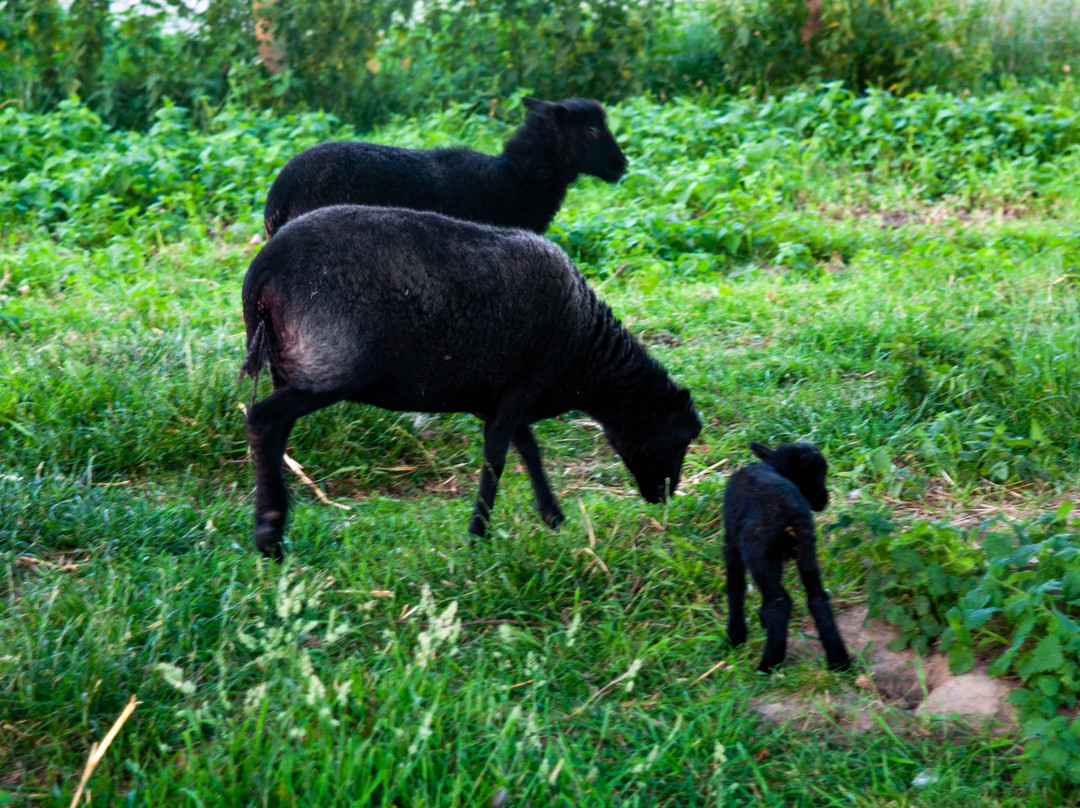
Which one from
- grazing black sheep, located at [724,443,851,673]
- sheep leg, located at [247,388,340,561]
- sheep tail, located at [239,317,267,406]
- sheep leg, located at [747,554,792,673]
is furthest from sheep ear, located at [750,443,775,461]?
sheep tail, located at [239,317,267,406]

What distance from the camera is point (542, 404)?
466cm

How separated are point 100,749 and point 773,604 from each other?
1.97m

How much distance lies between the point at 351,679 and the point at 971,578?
6.64 ft

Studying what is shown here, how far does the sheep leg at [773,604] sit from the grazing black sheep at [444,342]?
1.33 meters

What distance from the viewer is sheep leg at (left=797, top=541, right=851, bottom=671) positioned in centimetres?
341

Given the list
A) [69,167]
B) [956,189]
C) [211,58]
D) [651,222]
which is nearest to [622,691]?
[651,222]

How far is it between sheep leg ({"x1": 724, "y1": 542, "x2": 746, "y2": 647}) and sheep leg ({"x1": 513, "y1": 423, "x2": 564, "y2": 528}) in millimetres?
1199

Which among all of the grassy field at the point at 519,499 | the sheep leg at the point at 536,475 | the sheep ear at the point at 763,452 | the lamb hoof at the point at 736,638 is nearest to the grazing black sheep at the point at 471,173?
the grassy field at the point at 519,499

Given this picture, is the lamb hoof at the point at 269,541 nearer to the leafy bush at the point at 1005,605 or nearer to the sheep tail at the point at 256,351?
the sheep tail at the point at 256,351

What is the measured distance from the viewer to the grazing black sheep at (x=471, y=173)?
6.03m

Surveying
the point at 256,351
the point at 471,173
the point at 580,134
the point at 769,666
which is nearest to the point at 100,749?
the point at 256,351

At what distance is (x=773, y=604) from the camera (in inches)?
134

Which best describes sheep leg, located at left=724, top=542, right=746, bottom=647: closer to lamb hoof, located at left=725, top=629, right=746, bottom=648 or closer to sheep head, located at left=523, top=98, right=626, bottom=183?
lamb hoof, located at left=725, top=629, right=746, bottom=648

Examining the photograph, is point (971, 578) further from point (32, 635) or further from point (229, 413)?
point (229, 413)
